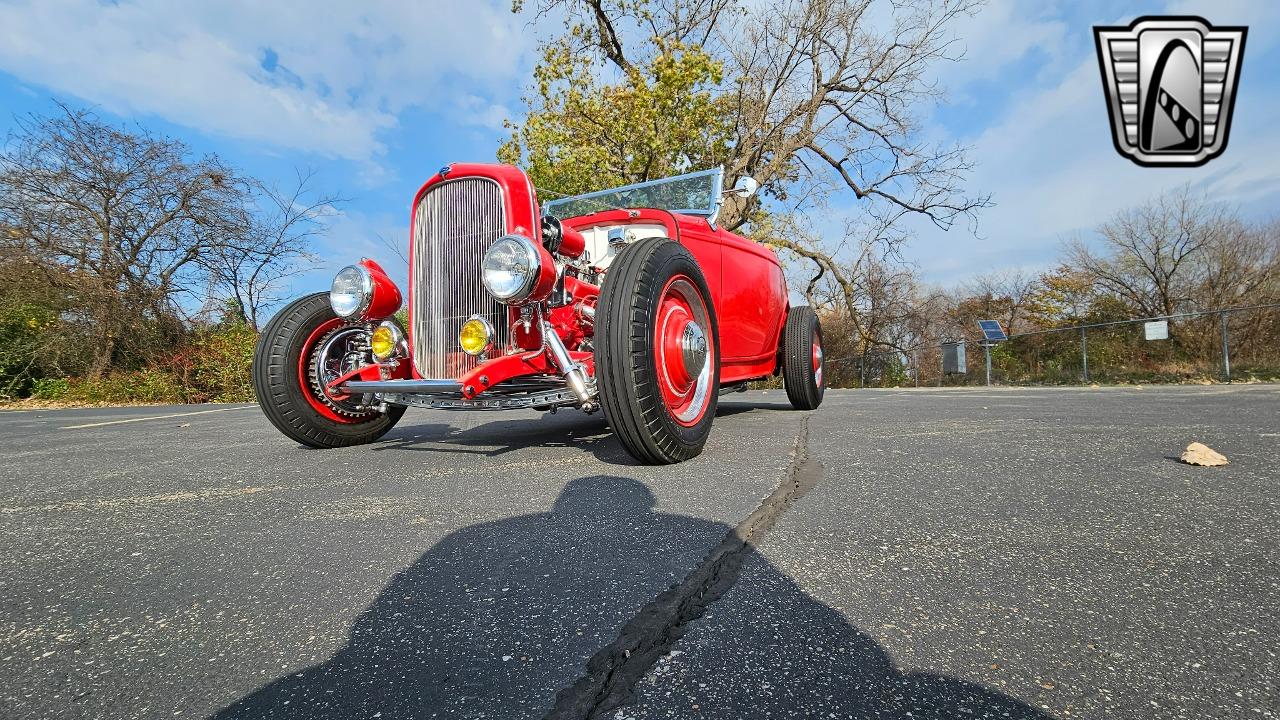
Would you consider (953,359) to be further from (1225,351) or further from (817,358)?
(817,358)

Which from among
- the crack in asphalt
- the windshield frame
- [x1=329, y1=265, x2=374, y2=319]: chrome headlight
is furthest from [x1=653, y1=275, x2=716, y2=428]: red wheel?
the windshield frame

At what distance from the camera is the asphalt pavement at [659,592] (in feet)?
2.62

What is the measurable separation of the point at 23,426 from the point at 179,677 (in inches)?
284

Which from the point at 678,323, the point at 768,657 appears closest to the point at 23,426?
the point at 678,323

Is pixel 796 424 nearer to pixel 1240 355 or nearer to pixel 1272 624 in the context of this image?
pixel 1272 624

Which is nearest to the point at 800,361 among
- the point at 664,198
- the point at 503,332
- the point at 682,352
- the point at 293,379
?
the point at 664,198

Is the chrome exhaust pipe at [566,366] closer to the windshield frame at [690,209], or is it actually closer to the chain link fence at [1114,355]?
the windshield frame at [690,209]

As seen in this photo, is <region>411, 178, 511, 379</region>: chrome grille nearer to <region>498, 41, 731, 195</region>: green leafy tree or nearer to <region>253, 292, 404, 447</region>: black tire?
<region>253, 292, 404, 447</region>: black tire

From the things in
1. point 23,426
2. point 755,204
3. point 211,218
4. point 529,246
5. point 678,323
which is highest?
point 755,204

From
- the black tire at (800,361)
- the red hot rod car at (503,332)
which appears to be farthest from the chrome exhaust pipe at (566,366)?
the black tire at (800,361)

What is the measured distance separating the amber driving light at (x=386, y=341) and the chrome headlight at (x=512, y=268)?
819 mm

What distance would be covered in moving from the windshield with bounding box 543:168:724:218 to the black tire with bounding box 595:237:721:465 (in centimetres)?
221

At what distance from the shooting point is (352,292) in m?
2.99

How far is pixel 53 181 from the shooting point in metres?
11.5
